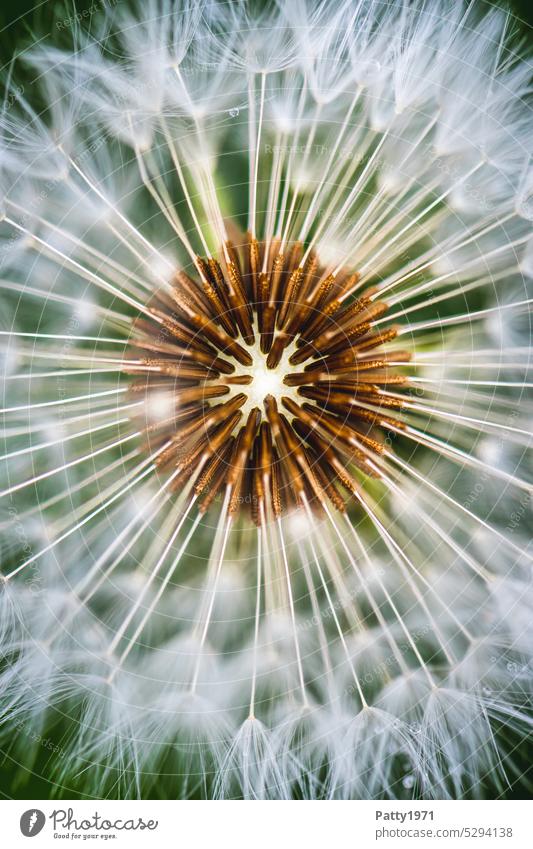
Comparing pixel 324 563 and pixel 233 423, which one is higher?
pixel 233 423

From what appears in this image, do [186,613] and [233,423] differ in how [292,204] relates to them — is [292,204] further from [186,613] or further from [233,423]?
[186,613]

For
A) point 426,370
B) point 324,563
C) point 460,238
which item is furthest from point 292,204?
point 324,563

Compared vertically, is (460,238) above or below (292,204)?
below
